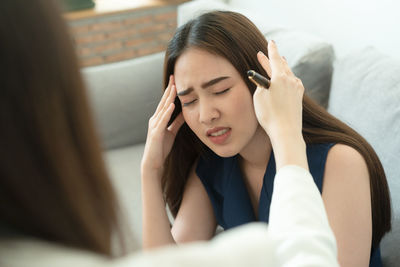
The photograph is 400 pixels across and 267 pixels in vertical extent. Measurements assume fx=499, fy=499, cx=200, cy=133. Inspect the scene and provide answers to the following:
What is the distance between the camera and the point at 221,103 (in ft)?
3.86

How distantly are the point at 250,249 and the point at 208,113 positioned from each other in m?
0.67

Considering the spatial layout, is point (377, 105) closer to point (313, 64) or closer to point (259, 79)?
point (313, 64)

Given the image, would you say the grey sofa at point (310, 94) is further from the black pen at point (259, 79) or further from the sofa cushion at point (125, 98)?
the black pen at point (259, 79)

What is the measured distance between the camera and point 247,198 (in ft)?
4.55

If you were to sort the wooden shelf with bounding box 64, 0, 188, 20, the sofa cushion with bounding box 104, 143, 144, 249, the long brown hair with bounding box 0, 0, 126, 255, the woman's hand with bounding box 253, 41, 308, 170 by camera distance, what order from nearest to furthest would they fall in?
1. the long brown hair with bounding box 0, 0, 126, 255
2. the woman's hand with bounding box 253, 41, 308, 170
3. the sofa cushion with bounding box 104, 143, 144, 249
4. the wooden shelf with bounding box 64, 0, 188, 20

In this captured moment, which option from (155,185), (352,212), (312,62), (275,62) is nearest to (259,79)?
(275,62)

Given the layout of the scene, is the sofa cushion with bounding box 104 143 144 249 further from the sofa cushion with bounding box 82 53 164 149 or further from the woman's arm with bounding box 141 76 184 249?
the woman's arm with bounding box 141 76 184 249

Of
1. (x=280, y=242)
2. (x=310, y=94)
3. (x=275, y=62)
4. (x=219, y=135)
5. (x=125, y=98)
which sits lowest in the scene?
(x=125, y=98)

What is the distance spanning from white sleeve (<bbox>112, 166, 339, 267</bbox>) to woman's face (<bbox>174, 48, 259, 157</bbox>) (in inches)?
15.6

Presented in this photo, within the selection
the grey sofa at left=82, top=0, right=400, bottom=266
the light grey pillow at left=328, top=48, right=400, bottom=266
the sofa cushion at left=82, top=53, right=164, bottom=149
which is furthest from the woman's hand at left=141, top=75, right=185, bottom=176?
the sofa cushion at left=82, top=53, right=164, bottom=149

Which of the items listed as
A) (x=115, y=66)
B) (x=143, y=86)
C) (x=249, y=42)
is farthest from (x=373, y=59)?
(x=115, y=66)

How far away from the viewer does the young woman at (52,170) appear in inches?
18.6

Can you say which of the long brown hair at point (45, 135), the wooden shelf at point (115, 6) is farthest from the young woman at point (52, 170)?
the wooden shelf at point (115, 6)

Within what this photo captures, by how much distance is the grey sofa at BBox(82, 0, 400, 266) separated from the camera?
124 cm
